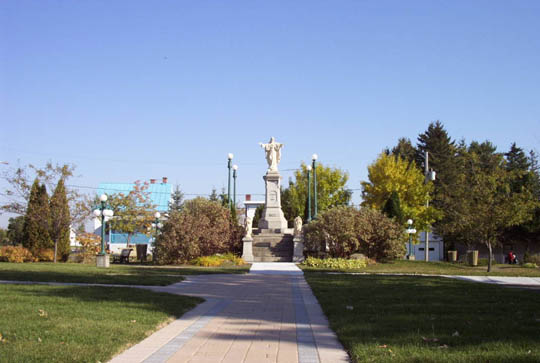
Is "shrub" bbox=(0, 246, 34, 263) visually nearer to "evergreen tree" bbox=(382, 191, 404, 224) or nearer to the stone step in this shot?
the stone step

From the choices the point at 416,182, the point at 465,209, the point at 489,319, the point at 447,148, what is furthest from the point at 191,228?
the point at 447,148

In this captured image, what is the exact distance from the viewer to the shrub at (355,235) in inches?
1061

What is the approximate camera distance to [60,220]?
2781 cm

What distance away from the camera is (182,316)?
31.3 feet

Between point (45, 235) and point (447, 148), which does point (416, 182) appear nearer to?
point (447, 148)

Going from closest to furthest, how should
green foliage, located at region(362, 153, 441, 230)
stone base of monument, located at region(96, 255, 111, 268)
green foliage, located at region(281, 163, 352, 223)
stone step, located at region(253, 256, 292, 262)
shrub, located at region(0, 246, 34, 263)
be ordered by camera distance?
stone base of monument, located at region(96, 255, 111, 268) → shrub, located at region(0, 246, 34, 263) → stone step, located at region(253, 256, 292, 262) → green foliage, located at region(362, 153, 441, 230) → green foliage, located at region(281, 163, 352, 223)

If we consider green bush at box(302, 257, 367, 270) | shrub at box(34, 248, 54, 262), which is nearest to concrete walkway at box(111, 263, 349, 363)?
green bush at box(302, 257, 367, 270)

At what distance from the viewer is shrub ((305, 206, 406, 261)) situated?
26953mm

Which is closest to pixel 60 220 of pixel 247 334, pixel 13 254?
pixel 13 254

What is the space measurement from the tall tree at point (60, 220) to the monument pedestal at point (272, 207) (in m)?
12.2

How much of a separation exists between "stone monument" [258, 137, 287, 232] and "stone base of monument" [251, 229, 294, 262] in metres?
1.94

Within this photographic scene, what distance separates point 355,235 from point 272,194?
10.3m

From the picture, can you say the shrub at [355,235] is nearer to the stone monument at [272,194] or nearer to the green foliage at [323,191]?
the stone monument at [272,194]

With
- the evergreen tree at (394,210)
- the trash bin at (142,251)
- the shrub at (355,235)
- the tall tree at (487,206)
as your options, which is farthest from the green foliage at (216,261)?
the evergreen tree at (394,210)
